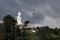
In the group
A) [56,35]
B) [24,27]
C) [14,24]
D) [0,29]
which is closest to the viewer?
[0,29]

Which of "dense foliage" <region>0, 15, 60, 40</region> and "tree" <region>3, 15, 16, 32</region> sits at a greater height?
"tree" <region>3, 15, 16, 32</region>

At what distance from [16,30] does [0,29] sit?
606 cm

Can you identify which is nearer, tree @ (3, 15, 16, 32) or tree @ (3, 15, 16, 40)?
tree @ (3, 15, 16, 40)

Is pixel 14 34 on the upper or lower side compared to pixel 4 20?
lower

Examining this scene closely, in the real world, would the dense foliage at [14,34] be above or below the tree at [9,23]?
below

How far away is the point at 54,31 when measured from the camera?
289 ft

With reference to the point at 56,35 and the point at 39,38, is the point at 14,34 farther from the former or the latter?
the point at 56,35

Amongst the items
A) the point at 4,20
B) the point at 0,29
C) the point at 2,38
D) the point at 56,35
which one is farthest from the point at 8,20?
the point at 56,35

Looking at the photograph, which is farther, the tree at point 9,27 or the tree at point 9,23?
the tree at point 9,23

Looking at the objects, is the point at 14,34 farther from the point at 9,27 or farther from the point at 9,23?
the point at 9,23

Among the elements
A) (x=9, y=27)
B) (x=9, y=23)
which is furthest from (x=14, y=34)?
(x=9, y=23)

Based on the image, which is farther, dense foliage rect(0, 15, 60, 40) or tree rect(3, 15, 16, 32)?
tree rect(3, 15, 16, 32)

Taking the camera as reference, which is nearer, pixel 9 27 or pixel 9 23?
pixel 9 27

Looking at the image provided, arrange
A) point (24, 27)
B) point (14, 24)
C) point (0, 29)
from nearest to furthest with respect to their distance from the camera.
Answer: point (0, 29) < point (14, 24) < point (24, 27)
